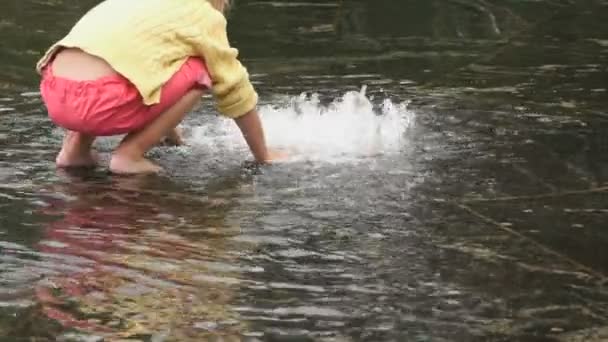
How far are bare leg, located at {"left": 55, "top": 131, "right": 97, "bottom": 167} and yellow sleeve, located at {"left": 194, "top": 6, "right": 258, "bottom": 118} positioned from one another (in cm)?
43

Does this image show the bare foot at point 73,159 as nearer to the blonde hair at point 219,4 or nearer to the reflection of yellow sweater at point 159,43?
the reflection of yellow sweater at point 159,43

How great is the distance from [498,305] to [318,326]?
39 cm

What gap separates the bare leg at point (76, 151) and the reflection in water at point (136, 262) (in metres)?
0.18

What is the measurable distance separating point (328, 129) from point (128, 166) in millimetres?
866

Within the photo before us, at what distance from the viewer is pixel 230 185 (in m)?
3.21

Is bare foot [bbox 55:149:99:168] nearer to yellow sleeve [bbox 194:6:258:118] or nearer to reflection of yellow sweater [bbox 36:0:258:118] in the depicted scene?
reflection of yellow sweater [bbox 36:0:258:118]

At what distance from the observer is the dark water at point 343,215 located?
7.16ft

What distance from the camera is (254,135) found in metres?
3.47

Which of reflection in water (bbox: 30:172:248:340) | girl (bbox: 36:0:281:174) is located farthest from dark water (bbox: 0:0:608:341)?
girl (bbox: 36:0:281:174)

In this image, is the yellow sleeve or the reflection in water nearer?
the reflection in water

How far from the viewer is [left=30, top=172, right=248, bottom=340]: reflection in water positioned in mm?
2143

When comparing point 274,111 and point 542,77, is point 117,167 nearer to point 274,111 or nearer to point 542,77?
point 274,111

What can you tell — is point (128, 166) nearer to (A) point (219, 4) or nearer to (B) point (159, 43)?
(B) point (159, 43)

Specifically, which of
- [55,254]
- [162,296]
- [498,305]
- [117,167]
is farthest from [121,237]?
[498,305]
